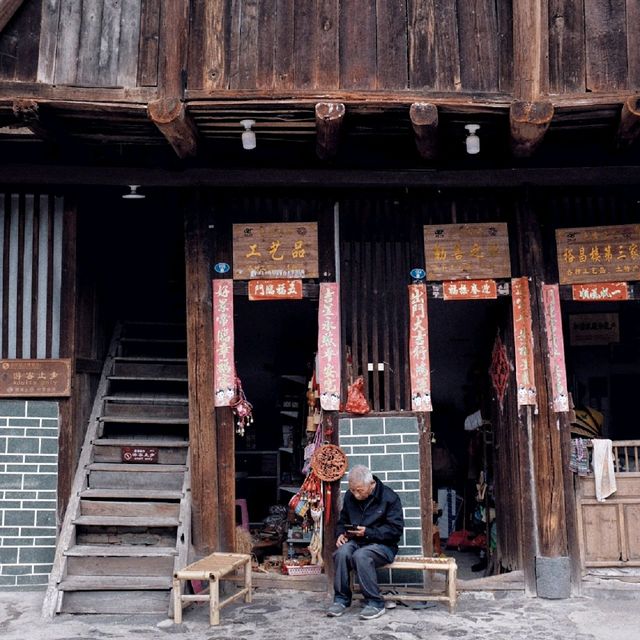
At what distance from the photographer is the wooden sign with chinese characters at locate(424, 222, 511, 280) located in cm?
862

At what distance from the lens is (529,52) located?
291 inches

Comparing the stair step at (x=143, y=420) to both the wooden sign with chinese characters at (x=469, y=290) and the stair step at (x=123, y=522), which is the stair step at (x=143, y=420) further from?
the wooden sign with chinese characters at (x=469, y=290)

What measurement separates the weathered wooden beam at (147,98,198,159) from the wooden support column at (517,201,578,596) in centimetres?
385

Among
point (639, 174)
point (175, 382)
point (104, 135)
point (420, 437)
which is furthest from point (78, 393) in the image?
point (639, 174)

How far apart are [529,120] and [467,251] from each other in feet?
6.32

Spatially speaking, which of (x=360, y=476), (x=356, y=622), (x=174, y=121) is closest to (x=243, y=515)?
(x=360, y=476)

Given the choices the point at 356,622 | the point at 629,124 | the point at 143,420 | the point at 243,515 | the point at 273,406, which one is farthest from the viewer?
the point at 273,406

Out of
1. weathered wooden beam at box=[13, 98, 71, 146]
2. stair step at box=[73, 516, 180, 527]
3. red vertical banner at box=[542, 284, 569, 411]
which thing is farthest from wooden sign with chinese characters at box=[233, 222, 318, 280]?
stair step at box=[73, 516, 180, 527]

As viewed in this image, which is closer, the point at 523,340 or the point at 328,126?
the point at 328,126

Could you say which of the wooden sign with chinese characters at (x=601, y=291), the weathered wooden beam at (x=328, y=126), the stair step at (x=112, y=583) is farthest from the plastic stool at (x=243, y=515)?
the wooden sign with chinese characters at (x=601, y=291)

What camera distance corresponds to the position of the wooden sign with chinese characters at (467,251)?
8.62 metres

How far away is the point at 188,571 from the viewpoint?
23.8 ft

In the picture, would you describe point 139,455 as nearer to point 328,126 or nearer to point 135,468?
point 135,468

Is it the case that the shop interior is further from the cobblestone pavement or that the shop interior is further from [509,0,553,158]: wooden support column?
[509,0,553,158]: wooden support column
